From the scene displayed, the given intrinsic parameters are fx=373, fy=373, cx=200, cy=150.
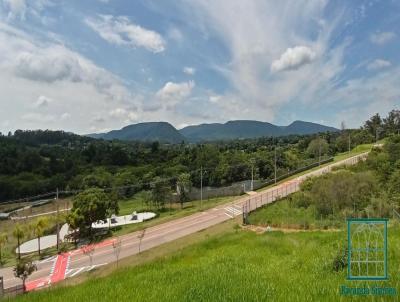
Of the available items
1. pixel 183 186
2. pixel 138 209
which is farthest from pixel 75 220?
A: pixel 138 209

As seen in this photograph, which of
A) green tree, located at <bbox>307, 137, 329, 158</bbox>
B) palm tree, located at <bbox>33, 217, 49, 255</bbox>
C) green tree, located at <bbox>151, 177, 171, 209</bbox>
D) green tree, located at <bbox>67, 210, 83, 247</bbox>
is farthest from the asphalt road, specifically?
green tree, located at <bbox>307, 137, 329, 158</bbox>

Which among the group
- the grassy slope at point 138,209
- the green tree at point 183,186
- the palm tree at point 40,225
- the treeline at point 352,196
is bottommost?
the grassy slope at point 138,209

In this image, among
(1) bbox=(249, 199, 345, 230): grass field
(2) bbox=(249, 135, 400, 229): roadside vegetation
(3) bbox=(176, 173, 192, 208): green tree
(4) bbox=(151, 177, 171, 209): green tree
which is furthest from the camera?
(3) bbox=(176, 173, 192, 208): green tree

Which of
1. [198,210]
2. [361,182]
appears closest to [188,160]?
[198,210]

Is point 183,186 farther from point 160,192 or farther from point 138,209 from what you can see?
point 138,209

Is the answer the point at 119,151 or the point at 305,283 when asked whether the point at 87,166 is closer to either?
the point at 119,151

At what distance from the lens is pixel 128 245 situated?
3894 centimetres

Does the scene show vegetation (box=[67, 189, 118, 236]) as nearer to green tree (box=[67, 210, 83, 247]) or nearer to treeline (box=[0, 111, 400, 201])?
green tree (box=[67, 210, 83, 247])

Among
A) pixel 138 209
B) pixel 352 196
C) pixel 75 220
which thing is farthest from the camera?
pixel 138 209

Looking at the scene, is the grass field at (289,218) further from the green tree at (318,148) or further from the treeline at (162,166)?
the green tree at (318,148)

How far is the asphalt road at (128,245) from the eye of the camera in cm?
3157

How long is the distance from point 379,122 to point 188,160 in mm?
62081

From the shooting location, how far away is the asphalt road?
31570mm

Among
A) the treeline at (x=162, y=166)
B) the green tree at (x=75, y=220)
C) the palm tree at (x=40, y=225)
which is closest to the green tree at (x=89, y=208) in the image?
the green tree at (x=75, y=220)
